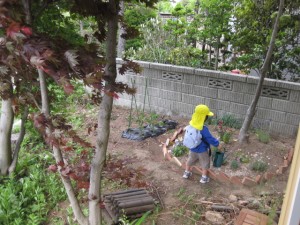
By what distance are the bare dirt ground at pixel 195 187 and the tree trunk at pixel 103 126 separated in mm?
455

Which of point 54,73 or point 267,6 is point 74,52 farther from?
point 267,6

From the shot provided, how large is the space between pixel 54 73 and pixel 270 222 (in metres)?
2.15

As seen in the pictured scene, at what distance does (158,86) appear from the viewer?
20.0ft

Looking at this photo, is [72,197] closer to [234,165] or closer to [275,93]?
[234,165]

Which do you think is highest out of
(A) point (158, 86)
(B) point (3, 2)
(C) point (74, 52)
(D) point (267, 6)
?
(D) point (267, 6)

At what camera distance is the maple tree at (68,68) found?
169cm

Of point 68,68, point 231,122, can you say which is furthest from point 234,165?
point 68,68

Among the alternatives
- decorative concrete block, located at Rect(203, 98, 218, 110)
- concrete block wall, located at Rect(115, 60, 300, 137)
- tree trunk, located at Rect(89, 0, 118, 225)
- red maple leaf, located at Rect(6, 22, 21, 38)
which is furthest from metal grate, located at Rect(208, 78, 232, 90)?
red maple leaf, located at Rect(6, 22, 21, 38)

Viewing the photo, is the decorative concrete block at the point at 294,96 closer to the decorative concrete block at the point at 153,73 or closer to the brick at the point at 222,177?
the brick at the point at 222,177

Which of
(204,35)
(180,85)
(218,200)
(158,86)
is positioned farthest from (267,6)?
(218,200)

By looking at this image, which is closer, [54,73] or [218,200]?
[54,73]

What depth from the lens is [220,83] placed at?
5.44m

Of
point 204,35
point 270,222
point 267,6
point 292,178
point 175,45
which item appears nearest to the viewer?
point 292,178

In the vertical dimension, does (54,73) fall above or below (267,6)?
below
